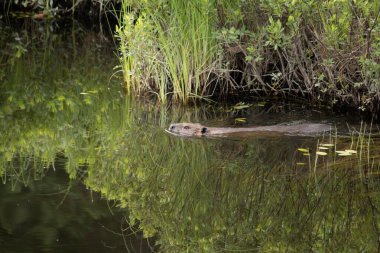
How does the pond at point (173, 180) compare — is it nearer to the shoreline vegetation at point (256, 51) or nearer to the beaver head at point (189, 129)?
the beaver head at point (189, 129)

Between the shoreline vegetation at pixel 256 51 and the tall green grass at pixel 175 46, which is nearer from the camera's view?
the shoreline vegetation at pixel 256 51

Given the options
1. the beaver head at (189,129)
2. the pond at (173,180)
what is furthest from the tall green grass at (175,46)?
the beaver head at (189,129)

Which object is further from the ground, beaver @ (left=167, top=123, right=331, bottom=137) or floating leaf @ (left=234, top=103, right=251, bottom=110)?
floating leaf @ (left=234, top=103, right=251, bottom=110)

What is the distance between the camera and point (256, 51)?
26.7 ft

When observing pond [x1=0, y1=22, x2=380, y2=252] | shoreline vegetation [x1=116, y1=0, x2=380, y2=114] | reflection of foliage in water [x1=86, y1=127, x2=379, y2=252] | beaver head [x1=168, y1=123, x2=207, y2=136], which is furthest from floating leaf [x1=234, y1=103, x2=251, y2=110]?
reflection of foliage in water [x1=86, y1=127, x2=379, y2=252]

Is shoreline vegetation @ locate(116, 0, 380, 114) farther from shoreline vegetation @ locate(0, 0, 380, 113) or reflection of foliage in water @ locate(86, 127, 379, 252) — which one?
reflection of foliage in water @ locate(86, 127, 379, 252)

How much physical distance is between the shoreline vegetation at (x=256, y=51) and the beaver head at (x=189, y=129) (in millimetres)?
1192

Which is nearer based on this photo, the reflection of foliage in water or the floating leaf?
the reflection of foliage in water

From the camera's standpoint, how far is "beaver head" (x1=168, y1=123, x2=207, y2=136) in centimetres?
698

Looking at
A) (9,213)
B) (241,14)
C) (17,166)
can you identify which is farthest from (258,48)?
(9,213)

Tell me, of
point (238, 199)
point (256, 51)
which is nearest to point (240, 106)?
point (256, 51)

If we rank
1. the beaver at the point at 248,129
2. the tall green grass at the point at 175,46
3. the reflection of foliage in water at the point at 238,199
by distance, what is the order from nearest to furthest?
the reflection of foliage in water at the point at 238,199 → the beaver at the point at 248,129 → the tall green grass at the point at 175,46

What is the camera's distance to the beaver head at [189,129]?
6.98 meters

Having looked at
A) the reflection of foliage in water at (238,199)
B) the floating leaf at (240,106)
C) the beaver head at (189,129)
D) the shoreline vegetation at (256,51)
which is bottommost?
the reflection of foliage in water at (238,199)
